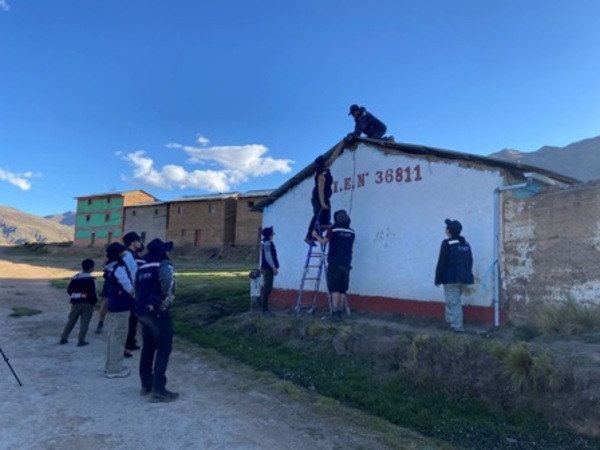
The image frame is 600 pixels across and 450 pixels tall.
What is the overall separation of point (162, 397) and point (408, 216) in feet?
18.8

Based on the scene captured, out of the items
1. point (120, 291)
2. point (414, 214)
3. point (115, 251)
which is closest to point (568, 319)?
point (414, 214)

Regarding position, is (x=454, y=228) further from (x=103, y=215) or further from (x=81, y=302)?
(x=103, y=215)

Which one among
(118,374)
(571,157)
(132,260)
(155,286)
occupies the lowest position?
(118,374)

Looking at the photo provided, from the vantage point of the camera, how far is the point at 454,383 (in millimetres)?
5648

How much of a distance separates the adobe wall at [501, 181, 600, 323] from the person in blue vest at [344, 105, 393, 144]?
3.98m

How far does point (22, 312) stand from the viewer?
1216 cm

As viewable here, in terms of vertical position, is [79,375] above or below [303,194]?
below

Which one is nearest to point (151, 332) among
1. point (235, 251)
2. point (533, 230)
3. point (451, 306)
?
point (451, 306)

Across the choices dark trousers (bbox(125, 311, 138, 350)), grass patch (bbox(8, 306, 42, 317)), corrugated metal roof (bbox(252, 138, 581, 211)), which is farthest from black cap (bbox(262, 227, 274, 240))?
grass patch (bbox(8, 306, 42, 317))

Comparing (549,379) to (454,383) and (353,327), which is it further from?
(353,327)

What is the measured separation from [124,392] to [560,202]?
6.75 meters

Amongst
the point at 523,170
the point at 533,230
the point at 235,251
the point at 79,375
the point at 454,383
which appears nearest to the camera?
the point at 454,383

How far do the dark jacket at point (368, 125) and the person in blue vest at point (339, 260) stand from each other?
9.49 ft

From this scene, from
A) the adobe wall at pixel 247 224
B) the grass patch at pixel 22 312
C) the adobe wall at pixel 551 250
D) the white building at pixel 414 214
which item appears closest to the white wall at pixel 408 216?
the white building at pixel 414 214
